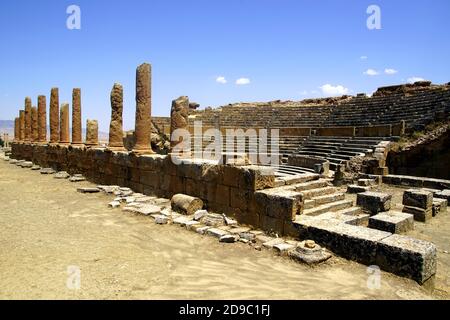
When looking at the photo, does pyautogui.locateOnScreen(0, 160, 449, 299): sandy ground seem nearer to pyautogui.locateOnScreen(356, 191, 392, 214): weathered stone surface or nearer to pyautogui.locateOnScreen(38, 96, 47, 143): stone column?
pyautogui.locateOnScreen(356, 191, 392, 214): weathered stone surface

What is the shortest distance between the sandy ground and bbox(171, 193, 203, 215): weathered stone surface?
824 mm

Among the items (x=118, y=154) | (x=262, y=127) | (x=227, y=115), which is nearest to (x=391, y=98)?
(x=262, y=127)

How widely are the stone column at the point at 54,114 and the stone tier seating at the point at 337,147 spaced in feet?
49.2

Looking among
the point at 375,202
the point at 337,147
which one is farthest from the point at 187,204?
the point at 337,147

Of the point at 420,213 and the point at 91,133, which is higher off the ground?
the point at 91,133

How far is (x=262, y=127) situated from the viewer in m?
28.1

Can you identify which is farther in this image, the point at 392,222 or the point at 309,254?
the point at 392,222

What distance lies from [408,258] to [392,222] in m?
2.24

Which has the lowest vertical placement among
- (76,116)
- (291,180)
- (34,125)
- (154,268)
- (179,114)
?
(154,268)

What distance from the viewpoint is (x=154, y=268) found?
4.42 metres

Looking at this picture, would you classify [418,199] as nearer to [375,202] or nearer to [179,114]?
[375,202]

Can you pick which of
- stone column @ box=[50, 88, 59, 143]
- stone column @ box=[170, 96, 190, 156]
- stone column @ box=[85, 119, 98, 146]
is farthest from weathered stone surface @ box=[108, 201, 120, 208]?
stone column @ box=[50, 88, 59, 143]

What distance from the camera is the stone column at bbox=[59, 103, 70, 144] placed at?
712 inches
